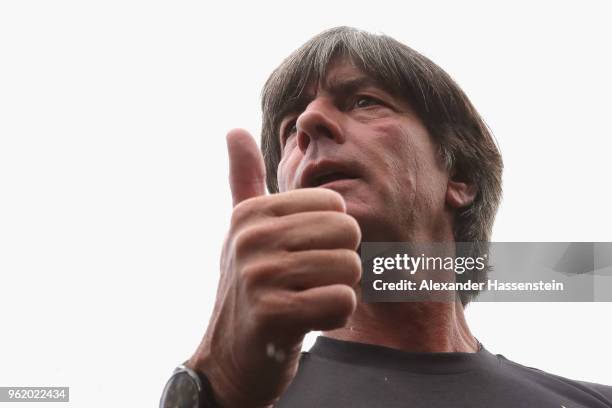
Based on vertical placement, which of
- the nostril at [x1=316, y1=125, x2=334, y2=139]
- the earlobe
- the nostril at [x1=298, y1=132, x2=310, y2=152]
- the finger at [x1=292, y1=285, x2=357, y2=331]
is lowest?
the finger at [x1=292, y1=285, x2=357, y2=331]

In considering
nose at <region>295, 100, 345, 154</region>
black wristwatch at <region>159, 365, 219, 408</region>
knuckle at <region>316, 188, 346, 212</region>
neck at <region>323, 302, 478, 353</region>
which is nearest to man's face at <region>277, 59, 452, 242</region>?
nose at <region>295, 100, 345, 154</region>

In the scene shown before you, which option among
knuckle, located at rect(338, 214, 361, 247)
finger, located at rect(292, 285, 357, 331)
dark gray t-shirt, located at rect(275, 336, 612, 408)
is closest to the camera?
finger, located at rect(292, 285, 357, 331)

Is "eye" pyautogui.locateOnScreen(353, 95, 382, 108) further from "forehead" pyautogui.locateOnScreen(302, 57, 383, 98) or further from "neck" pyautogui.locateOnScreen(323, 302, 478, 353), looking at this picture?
"neck" pyautogui.locateOnScreen(323, 302, 478, 353)

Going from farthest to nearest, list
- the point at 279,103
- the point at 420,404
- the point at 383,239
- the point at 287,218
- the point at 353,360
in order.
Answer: the point at 279,103 < the point at 383,239 < the point at 353,360 < the point at 420,404 < the point at 287,218

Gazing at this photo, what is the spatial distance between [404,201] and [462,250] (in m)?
0.70

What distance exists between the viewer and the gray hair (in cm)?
348

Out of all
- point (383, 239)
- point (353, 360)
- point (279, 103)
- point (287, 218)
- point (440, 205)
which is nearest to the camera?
point (287, 218)

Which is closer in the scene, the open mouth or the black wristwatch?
the black wristwatch

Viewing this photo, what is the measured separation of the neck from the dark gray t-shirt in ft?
0.48

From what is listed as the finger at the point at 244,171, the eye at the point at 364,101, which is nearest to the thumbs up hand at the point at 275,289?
the finger at the point at 244,171

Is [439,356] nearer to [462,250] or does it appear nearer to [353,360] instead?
[353,360]

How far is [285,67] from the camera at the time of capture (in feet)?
12.1

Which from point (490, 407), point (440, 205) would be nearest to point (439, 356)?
point (490, 407)

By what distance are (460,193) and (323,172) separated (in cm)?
98
